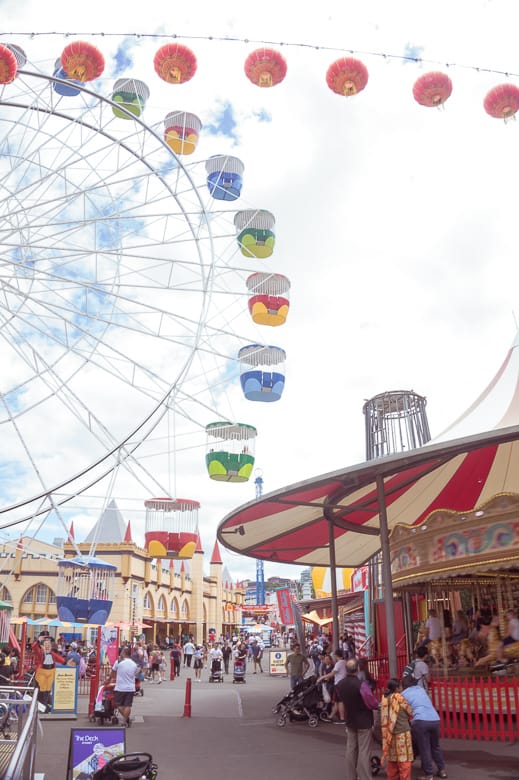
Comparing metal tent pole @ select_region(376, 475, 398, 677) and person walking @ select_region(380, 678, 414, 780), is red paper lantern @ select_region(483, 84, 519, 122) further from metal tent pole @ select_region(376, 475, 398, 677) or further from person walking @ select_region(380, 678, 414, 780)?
person walking @ select_region(380, 678, 414, 780)

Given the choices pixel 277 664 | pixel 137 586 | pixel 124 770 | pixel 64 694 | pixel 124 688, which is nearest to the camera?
pixel 124 770

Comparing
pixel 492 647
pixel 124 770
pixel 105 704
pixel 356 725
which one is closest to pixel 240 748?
pixel 356 725

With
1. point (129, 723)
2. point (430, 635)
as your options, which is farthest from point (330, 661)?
point (129, 723)

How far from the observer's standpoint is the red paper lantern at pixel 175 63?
1480cm

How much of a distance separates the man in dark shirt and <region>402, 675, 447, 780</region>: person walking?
1.77 feet

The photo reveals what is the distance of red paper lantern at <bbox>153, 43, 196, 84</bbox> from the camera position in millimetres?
14805

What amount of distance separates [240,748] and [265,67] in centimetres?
1297

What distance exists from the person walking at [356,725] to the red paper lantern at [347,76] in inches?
457

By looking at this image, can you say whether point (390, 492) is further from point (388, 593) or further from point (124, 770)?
point (124, 770)

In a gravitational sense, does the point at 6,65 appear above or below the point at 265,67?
below

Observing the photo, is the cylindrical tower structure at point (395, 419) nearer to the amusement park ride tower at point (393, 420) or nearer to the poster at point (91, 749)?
the amusement park ride tower at point (393, 420)

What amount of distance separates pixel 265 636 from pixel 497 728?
66971 mm

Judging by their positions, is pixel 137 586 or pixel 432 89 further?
pixel 137 586

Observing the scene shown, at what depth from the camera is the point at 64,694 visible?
1448 cm
